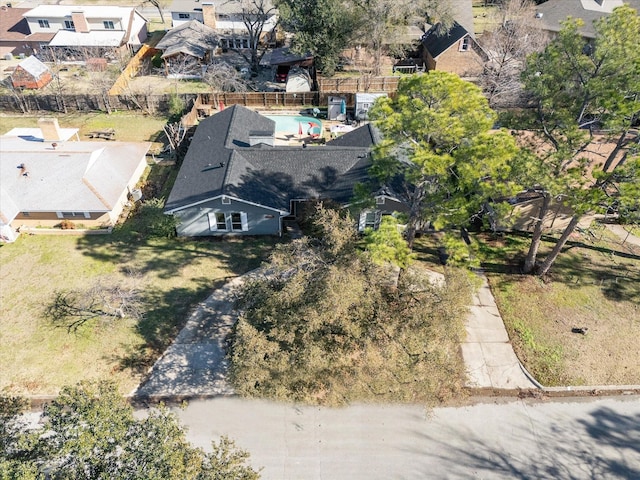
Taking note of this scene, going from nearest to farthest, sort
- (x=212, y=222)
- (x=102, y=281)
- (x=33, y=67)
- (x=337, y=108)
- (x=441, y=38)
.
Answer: (x=102, y=281)
(x=212, y=222)
(x=337, y=108)
(x=33, y=67)
(x=441, y=38)

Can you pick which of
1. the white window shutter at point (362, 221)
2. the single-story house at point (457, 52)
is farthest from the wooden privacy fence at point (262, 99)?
the white window shutter at point (362, 221)

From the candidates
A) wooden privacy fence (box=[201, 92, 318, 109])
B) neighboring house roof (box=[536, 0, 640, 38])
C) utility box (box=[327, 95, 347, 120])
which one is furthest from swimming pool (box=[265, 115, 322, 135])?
neighboring house roof (box=[536, 0, 640, 38])

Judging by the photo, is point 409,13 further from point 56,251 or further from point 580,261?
point 56,251

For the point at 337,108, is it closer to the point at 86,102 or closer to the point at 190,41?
the point at 190,41

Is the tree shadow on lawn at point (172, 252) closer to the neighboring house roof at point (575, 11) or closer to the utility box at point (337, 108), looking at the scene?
the utility box at point (337, 108)

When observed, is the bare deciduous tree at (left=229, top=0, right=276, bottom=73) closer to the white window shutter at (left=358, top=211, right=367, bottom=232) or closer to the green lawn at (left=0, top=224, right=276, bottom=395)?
the white window shutter at (left=358, top=211, right=367, bottom=232)

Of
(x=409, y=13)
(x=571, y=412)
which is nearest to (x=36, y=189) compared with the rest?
(x=571, y=412)

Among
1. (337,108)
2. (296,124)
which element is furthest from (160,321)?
(337,108)
